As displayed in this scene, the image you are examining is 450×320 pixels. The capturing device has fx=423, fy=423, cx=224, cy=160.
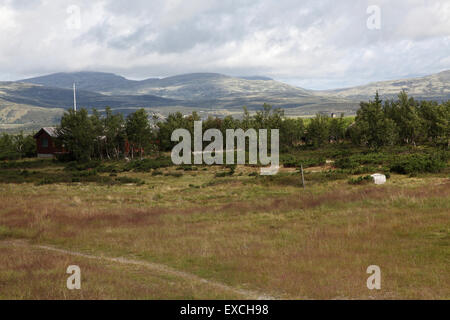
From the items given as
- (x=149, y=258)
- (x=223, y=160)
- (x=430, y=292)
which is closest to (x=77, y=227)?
(x=149, y=258)

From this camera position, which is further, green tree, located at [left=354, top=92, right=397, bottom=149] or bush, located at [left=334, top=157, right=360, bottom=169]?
green tree, located at [left=354, top=92, right=397, bottom=149]

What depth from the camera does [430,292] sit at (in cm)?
1048

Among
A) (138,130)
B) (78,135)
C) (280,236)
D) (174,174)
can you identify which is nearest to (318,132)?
(138,130)

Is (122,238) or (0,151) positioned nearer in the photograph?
(122,238)

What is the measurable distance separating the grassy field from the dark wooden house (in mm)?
54691

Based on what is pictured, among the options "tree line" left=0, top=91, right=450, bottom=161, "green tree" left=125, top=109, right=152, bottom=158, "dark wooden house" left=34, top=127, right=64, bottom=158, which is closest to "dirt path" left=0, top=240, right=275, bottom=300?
"tree line" left=0, top=91, right=450, bottom=161

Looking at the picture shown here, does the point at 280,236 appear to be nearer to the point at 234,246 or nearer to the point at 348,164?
the point at 234,246

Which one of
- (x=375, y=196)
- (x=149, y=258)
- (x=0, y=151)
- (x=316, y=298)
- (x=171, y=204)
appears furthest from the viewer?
(x=0, y=151)

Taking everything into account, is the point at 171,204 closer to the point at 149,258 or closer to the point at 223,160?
the point at 149,258

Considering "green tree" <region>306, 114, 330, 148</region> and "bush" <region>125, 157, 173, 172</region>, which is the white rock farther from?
"green tree" <region>306, 114, 330, 148</region>

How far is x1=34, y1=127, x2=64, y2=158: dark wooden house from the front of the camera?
Result: 267 ft

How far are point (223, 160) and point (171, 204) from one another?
1464 inches

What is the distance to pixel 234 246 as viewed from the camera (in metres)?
16.0

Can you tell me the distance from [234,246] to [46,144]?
76.6 metres
